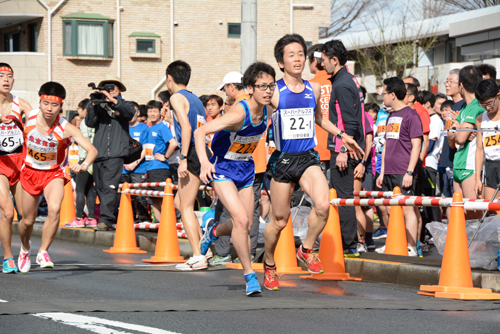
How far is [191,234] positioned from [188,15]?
27699 millimetres

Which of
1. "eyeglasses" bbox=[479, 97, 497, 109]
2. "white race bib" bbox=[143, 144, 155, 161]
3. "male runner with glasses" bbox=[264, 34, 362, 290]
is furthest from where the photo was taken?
"white race bib" bbox=[143, 144, 155, 161]

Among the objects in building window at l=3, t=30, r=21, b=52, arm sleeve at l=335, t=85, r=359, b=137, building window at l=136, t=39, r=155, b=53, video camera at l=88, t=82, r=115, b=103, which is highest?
building window at l=3, t=30, r=21, b=52

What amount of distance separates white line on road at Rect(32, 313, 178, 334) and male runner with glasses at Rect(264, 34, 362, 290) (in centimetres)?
238

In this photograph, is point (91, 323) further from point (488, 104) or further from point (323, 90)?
point (323, 90)

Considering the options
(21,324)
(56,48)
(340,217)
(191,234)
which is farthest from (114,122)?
(56,48)

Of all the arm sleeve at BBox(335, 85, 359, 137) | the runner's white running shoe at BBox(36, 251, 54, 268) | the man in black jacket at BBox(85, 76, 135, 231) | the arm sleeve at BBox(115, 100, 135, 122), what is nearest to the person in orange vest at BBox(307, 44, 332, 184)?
the arm sleeve at BBox(335, 85, 359, 137)

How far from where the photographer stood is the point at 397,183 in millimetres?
10367

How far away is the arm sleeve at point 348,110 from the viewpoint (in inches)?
363

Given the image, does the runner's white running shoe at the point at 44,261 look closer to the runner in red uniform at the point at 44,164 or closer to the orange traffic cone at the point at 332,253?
the runner in red uniform at the point at 44,164

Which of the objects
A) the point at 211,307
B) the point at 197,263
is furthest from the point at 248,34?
the point at 211,307

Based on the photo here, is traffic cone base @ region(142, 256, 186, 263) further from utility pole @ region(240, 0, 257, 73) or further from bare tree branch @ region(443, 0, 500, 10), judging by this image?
bare tree branch @ region(443, 0, 500, 10)

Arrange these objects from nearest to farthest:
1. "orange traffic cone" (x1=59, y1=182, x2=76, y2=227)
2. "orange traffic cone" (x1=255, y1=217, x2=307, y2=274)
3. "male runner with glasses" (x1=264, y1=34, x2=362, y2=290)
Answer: "male runner with glasses" (x1=264, y1=34, x2=362, y2=290), "orange traffic cone" (x1=255, y1=217, x2=307, y2=274), "orange traffic cone" (x1=59, y1=182, x2=76, y2=227)

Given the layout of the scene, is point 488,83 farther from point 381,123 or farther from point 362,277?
point 381,123

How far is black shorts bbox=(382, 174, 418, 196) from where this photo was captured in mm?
10266
